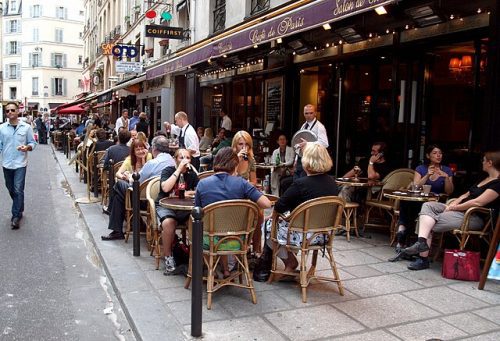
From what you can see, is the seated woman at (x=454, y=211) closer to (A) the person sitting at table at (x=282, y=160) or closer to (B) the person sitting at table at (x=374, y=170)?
(B) the person sitting at table at (x=374, y=170)

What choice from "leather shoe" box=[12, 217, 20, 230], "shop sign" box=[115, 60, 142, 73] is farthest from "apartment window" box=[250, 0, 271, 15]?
"shop sign" box=[115, 60, 142, 73]

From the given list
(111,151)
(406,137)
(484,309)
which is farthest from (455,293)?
(111,151)

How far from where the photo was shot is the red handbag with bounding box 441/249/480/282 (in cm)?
519

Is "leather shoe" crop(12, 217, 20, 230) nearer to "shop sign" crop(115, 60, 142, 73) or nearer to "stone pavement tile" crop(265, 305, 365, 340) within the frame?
"stone pavement tile" crop(265, 305, 365, 340)

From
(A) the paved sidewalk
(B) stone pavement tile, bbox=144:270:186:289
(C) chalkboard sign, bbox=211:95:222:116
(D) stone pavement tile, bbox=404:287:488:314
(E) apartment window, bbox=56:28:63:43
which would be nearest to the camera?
(A) the paved sidewalk

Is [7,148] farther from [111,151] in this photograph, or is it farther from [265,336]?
[265,336]

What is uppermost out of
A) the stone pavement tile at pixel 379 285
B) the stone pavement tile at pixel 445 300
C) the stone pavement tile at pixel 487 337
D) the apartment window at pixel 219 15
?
the apartment window at pixel 219 15

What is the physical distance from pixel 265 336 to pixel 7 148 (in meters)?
5.60

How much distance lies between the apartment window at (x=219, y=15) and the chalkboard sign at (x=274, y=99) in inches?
145

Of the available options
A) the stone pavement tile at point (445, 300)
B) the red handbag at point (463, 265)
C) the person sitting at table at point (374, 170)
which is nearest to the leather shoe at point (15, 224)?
the person sitting at table at point (374, 170)

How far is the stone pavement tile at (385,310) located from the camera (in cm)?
411

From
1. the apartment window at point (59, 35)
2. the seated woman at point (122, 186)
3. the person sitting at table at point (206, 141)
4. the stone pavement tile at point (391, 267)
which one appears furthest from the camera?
the apartment window at point (59, 35)

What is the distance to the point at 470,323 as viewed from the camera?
4.08 m

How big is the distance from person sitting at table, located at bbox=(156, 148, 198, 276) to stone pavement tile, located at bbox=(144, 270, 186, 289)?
3.3 inches
